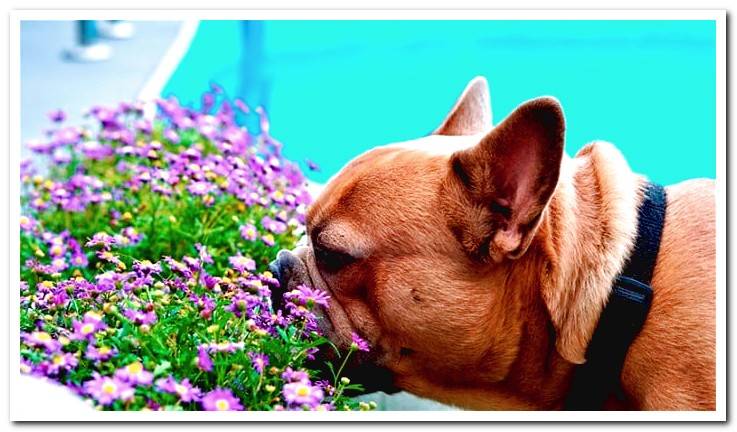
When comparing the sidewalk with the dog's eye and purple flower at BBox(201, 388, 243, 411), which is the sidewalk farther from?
purple flower at BBox(201, 388, 243, 411)

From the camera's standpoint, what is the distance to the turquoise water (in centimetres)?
675

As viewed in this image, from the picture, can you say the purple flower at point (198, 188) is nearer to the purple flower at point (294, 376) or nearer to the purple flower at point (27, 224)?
the purple flower at point (27, 224)

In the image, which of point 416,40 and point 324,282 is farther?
point 416,40

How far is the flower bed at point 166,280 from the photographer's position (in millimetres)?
2826

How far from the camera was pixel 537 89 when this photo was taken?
25.8ft

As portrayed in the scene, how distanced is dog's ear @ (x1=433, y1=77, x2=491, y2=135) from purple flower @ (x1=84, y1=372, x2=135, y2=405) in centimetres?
182

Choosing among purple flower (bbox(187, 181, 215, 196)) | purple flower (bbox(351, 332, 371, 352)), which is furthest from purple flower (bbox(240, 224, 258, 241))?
purple flower (bbox(351, 332, 371, 352))

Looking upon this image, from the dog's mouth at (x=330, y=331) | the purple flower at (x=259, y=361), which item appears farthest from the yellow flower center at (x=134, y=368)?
the dog's mouth at (x=330, y=331)

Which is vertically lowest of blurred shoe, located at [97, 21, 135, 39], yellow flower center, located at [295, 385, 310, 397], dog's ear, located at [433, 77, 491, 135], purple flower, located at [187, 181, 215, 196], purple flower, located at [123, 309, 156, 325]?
yellow flower center, located at [295, 385, 310, 397]
